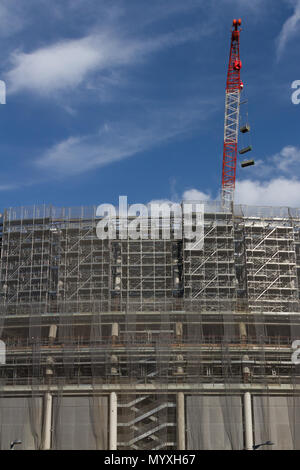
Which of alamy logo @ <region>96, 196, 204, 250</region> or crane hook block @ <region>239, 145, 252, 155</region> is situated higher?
crane hook block @ <region>239, 145, 252, 155</region>

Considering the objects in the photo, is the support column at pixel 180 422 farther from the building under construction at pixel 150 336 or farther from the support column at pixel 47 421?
the support column at pixel 47 421

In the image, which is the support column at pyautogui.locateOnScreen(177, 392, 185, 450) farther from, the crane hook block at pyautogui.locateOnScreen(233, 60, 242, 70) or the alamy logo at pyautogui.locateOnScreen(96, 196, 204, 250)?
the crane hook block at pyautogui.locateOnScreen(233, 60, 242, 70)

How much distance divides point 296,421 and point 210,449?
7.73 m

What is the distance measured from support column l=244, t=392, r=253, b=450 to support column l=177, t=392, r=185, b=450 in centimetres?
549

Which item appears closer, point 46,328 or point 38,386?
point 38,386

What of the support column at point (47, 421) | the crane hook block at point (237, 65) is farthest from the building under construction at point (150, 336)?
the crane hook block at point (237, 65)

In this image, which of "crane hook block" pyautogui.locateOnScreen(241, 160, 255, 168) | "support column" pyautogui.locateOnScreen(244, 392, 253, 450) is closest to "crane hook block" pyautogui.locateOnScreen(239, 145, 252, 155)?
"crane hook block" pyautogui.locateOnScreen(241, 160, 255, 168)

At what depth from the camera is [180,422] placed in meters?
53.7

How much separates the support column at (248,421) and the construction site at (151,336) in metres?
0.12

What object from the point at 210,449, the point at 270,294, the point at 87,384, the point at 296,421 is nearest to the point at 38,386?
the point at 87,384

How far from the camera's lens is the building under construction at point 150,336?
5284 cm

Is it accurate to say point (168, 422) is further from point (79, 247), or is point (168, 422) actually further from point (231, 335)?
point (79, 247)

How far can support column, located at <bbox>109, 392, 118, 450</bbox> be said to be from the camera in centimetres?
5286

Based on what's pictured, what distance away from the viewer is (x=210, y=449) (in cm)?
5159
